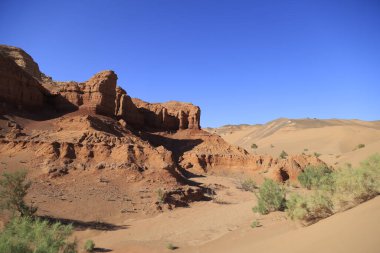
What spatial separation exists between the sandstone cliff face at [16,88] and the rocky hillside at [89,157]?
0.08m

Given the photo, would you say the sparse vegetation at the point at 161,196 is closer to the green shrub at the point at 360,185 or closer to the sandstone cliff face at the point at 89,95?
the green shrub at the point at 360,185

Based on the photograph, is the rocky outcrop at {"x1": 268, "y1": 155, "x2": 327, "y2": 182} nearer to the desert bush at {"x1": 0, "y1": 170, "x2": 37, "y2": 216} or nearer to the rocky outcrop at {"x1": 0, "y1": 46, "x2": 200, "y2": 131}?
the rocky outcrop at {"x1": 0, "y1": 46, "x2": 200, "y2": 131}

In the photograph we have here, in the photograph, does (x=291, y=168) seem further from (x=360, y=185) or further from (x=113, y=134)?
(x=360, y=185)

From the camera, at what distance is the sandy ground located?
584 cm

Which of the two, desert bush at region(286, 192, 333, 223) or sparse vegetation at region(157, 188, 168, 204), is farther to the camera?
sparse vegetation at region(157, 188, 168, 204)

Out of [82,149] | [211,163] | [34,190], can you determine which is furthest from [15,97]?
[211,163]

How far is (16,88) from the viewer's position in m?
27.1

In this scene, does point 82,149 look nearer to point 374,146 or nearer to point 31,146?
point 31,146

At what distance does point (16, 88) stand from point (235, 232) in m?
22.1

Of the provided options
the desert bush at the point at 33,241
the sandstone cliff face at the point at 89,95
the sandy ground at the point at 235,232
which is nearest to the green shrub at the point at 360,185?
the sandy ground at the point at 235,232

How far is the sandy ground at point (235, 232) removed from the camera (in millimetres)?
5840

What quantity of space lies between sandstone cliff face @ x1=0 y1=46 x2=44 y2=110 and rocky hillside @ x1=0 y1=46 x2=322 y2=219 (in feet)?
0.25

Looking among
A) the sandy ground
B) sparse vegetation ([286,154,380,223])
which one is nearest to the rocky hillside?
the sandy ground

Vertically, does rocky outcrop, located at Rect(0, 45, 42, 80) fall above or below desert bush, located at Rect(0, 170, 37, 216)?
above
